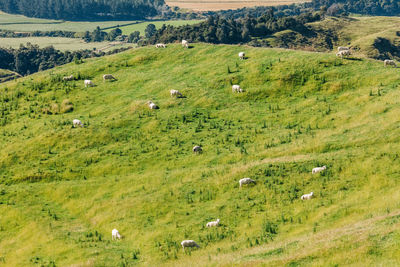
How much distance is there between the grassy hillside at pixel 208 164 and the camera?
1142 inches

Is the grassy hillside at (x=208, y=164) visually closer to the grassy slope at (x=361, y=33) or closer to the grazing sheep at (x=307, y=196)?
the grazing sheep at (x=307, y=196)

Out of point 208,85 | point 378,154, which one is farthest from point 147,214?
point 208,85

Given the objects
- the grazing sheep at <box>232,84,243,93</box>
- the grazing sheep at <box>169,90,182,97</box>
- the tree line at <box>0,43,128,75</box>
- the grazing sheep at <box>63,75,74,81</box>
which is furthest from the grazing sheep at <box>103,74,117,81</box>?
the tree line at <box>0,43,128,75</box>

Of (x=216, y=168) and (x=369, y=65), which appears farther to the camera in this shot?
(x=369, y=65)

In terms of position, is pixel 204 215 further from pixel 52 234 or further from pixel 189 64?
pixel 189 64

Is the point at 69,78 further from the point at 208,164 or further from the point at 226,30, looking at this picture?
the point at 226,30

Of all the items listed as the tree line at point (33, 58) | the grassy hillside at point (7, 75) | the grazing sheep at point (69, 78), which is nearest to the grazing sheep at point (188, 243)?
the grazing sheep at point (69, 78)

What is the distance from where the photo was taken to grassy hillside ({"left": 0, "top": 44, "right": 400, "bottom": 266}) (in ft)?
95.2

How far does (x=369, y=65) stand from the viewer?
180 ft

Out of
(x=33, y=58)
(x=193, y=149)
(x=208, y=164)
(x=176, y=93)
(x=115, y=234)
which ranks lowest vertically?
(x=33, y=58)

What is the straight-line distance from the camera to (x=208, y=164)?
135 ft

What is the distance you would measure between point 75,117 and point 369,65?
3760cm

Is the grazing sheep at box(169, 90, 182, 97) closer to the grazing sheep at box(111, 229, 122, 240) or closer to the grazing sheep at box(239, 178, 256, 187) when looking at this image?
the grazing sheep at box(239, 178, 256, 187)

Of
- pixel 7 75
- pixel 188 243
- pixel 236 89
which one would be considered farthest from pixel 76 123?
pixel 7 75
